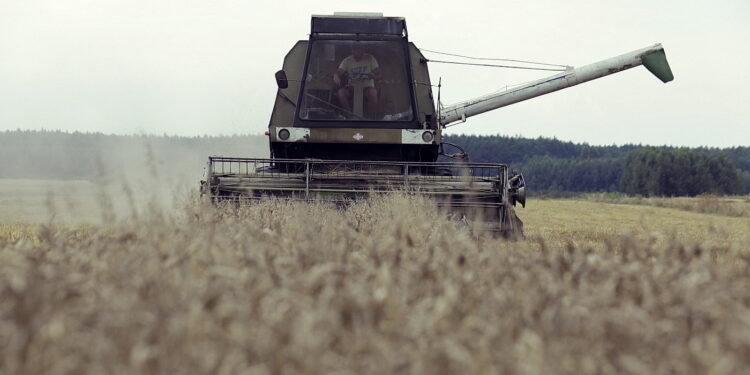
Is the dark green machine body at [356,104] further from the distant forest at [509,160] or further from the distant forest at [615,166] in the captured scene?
the distant forest at [615,166]

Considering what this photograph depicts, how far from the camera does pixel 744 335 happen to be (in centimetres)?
344

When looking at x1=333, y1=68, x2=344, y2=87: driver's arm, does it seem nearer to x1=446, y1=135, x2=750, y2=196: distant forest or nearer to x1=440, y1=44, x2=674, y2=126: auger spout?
x1=440, y1=44, x2=674, y2=126: auger spout

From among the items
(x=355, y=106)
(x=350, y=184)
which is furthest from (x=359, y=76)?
(x=350, y=184)

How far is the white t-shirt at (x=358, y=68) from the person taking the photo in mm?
12188

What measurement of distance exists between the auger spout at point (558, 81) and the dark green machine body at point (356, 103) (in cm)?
276

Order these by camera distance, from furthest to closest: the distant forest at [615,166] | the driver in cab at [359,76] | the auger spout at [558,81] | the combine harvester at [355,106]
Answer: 1. the distant forest at [615,166]
2. the auger spout at [558,81]
3. the driver in cab at [359,76]
4. the combine harvester at [355,106]

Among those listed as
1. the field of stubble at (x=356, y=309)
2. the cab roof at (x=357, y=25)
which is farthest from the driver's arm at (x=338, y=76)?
the field of stubble at (x=356, y=309)

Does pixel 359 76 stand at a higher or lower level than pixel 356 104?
higher

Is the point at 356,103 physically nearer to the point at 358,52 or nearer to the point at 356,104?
the point at 356,104

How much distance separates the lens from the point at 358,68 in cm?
1220

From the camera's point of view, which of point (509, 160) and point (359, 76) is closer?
point (359, 76)

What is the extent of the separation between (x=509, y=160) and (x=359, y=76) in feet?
436

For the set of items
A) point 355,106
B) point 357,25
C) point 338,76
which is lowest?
point 355,106

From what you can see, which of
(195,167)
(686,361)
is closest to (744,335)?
(686,361)
